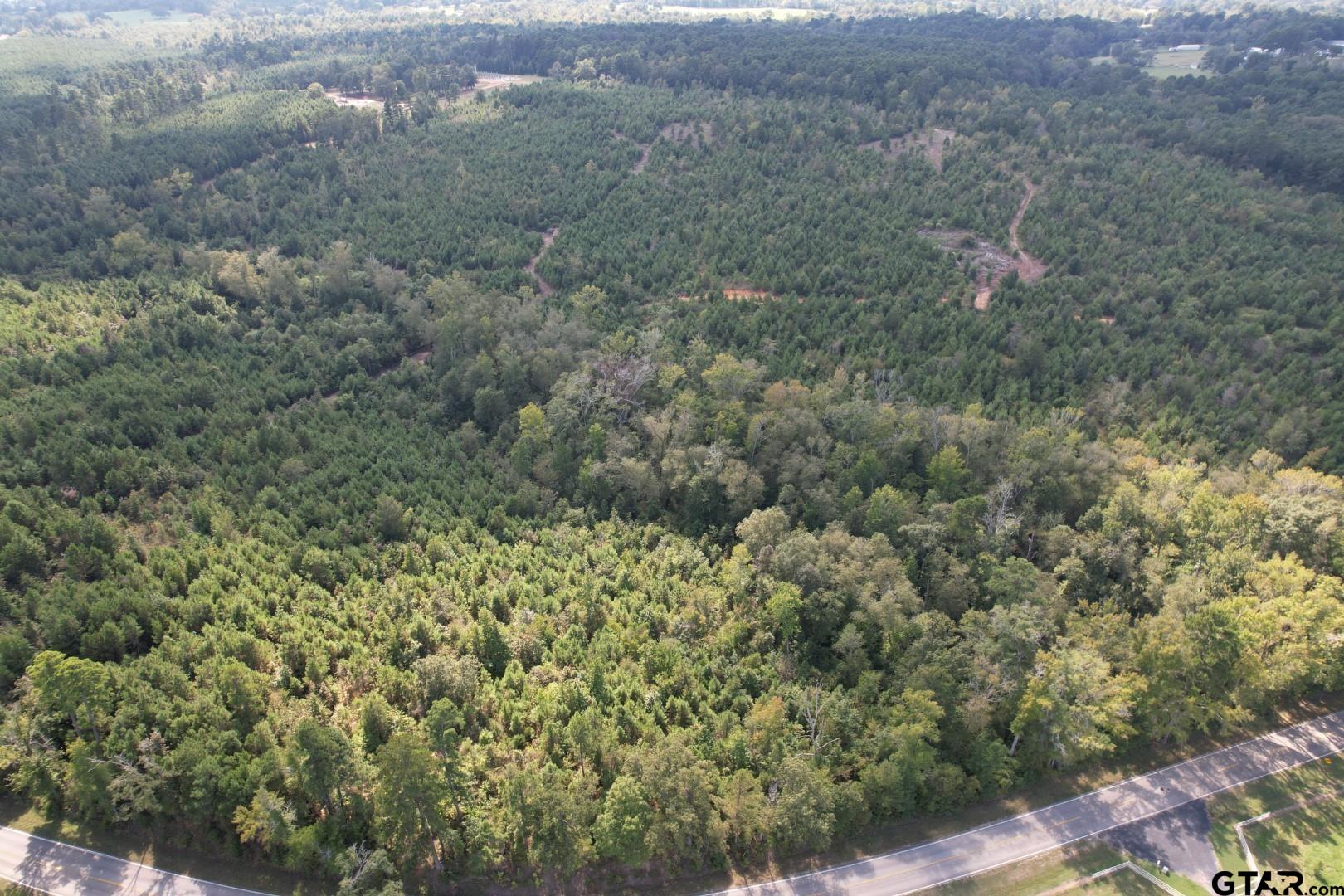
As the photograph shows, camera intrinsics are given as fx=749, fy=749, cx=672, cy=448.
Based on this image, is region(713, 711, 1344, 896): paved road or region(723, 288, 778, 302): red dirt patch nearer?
region(713, 711, 1344, 896): paved road

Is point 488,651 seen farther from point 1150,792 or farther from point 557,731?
point 1150,792

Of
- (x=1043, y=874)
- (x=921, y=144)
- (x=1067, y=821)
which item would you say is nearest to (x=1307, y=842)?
(x=1067, y=821)

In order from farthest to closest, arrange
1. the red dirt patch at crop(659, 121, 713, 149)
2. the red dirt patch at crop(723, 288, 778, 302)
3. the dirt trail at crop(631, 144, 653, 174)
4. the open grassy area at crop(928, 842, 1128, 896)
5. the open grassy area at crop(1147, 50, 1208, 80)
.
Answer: the open grassy area at crop(1147, 50, 1208, 80), the red dirt patch at crop(659, 121, 713, 149), the dirt trail at crop(631, 144, 653, 174), the red dirt patch at crop(723, 288, 778, 302), the open grassy area at crop(928, 842, 1128, 896)

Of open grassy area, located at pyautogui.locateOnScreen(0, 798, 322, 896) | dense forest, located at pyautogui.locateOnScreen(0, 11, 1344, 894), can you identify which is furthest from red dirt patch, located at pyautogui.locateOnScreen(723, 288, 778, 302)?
open grassy area, located at pyautogui.locateOnScreen(0, 798, 322, 896)

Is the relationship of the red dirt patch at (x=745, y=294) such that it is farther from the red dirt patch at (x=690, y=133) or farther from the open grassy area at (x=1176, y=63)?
the open grassy area at (x=1176, y=63)

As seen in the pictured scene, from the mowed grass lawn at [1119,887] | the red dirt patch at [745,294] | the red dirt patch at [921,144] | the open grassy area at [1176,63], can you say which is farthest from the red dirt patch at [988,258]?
the open grassy area at [1176,63]

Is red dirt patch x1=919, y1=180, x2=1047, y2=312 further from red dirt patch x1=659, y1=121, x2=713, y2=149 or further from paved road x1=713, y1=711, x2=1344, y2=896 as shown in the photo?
paved road x1=713, y1=711, x2=1344, y2=896
